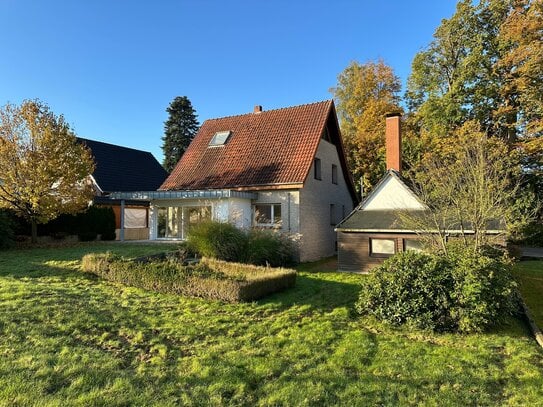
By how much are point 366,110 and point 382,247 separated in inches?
719

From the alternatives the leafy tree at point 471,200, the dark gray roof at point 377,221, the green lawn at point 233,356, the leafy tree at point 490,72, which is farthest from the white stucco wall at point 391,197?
the leafy tree at point 490,72

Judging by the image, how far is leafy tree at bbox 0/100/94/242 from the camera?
1578 cm

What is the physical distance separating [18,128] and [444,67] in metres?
26.2

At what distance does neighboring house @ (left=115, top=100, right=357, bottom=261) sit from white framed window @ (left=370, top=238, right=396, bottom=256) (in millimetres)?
3407

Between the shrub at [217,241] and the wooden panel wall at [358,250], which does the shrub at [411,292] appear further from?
the shrub at [217,241]

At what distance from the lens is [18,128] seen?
52.9 ft

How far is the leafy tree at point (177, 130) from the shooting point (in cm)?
Answer: 4275

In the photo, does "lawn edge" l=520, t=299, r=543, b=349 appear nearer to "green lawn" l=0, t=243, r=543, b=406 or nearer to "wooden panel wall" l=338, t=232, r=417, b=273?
"green lawn" l=0, t=243, r=543, b=406

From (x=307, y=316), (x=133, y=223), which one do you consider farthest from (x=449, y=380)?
(x=133, y=223)

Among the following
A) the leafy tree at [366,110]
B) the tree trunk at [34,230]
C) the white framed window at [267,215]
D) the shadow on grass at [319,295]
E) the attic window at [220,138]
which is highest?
the leafy tree at [366,110]

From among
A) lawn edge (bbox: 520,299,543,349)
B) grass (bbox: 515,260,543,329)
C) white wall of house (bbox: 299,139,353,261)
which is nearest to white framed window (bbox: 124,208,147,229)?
white wall of house (bbox: 299,139,353,261)

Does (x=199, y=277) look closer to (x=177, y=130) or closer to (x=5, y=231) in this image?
(x=5, y=231)

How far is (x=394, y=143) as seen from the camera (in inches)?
656

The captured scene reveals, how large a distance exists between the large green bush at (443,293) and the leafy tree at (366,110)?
2082 centimetres
